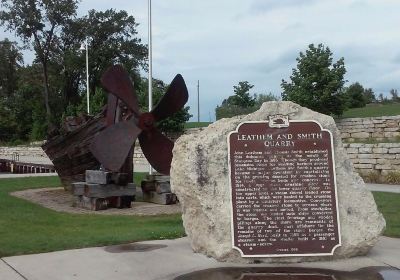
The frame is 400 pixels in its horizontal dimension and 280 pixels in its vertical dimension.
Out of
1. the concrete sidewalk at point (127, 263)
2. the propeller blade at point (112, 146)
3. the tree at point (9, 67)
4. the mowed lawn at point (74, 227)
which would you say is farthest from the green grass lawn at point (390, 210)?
the tree at point (9, 67)

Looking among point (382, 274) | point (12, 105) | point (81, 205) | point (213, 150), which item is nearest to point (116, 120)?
point (81, 205)

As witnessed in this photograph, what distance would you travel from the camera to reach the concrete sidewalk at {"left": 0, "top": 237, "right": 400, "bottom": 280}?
5.62 metres

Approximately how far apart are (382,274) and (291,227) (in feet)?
3.18

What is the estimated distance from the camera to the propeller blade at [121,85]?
40.2ft

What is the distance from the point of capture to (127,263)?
19.8ft

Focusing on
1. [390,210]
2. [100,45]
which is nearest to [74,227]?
[390,210]

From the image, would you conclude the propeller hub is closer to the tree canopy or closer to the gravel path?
the gravel path

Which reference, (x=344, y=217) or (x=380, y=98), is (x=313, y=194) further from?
(x=380, y=98)

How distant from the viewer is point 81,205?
1262cm

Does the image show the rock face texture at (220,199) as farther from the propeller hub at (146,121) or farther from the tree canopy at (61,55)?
the tree canopy at (61,55)

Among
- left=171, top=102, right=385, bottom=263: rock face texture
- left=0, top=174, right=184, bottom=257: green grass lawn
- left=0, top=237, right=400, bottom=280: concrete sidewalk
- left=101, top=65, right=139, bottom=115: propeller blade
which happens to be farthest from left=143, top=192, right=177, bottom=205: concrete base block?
left=171, top=102, right=385, bottom=263: rock face texture

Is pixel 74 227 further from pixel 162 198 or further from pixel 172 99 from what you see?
pixel 172 99

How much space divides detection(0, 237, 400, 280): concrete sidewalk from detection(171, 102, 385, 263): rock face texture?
16 centimetres

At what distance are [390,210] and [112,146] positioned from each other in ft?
18.5
